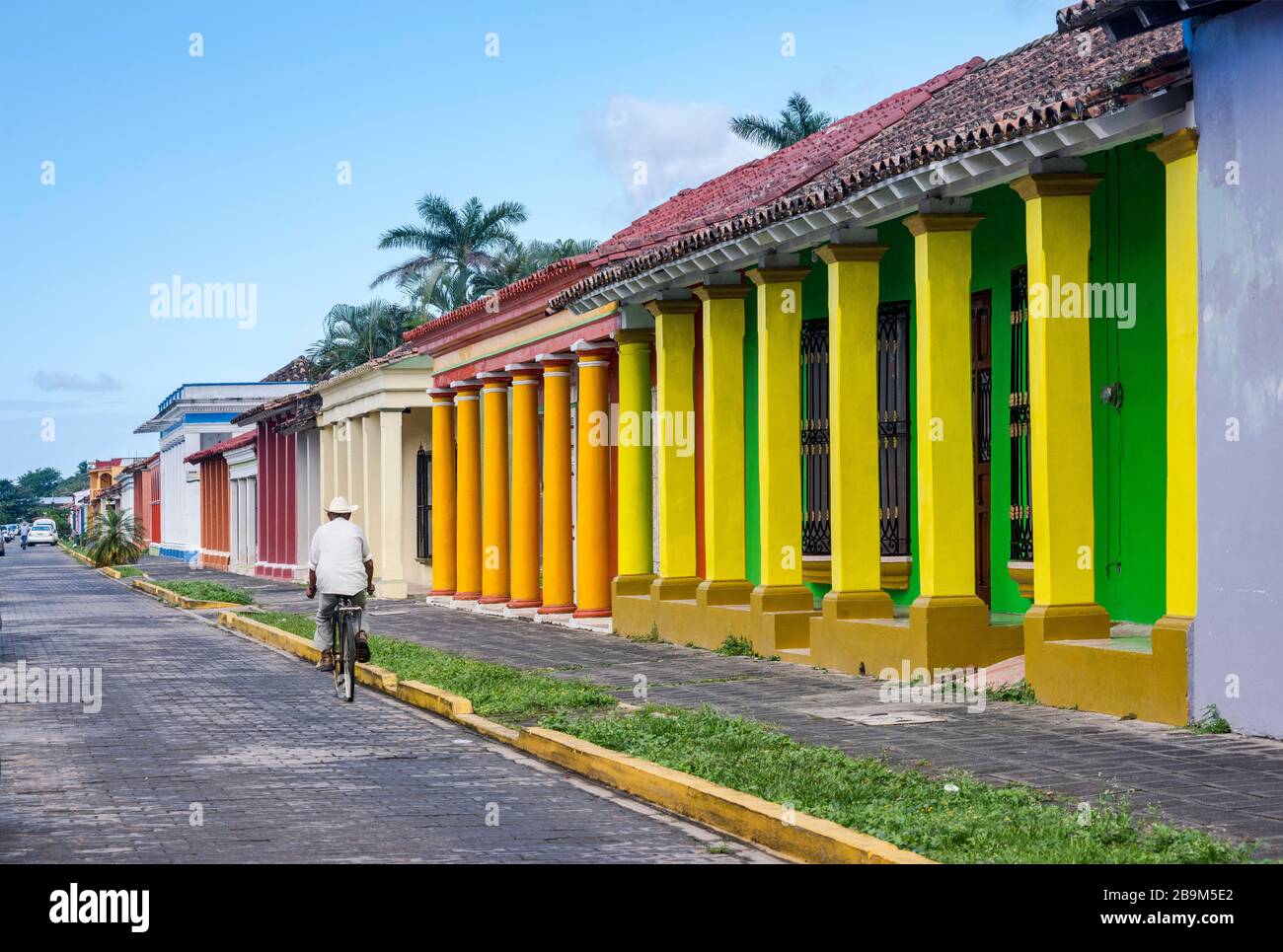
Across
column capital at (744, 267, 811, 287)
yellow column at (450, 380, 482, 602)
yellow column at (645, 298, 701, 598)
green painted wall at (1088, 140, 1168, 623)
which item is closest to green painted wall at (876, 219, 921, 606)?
column capital at (744, 267, 811, 287)

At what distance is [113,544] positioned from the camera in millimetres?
54219

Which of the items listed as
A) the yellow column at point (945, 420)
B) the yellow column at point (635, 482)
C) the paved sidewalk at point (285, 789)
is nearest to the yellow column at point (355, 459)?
the yellow column at point (635, 482)

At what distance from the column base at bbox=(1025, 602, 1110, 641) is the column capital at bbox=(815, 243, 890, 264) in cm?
411

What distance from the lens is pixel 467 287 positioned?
52.7 m

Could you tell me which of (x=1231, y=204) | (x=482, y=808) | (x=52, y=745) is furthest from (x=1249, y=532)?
(x=52, y=745)

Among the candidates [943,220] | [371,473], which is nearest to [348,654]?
[943,220]

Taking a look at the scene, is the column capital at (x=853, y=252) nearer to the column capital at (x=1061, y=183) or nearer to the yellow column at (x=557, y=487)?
the column capital at (x=1061, y=183)

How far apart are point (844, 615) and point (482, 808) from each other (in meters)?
6.52

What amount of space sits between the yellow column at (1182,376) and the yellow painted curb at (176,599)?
20563mm

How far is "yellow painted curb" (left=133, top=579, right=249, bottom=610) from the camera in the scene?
29203 millimetres

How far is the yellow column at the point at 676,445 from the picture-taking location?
18.8 meters

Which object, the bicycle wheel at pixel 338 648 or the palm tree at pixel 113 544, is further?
the palm tree at pixel 113 544

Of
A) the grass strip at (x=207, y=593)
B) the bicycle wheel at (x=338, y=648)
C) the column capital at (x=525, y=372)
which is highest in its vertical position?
the column capital at (x=525, y=372)

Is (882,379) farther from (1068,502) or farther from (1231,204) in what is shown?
(1231,204)
